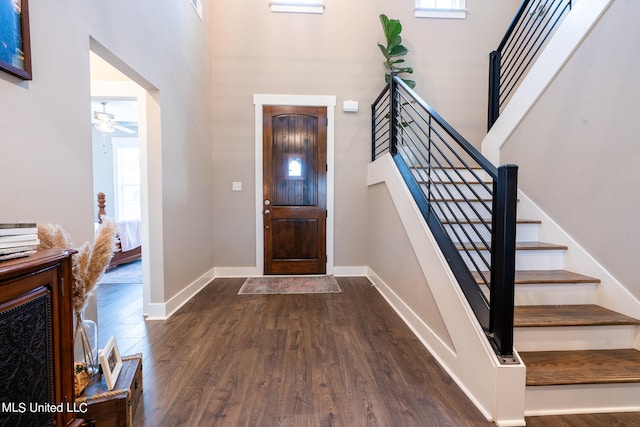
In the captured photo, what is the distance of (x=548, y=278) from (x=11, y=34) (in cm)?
306

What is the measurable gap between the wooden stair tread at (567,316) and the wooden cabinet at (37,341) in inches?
80.4

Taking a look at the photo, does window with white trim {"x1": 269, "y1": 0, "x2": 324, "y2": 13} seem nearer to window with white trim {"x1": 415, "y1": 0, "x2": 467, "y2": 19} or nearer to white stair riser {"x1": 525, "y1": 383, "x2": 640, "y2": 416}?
window with white trim {"x1": 415, "y1": 0, "x2": 467, "y2": 19}

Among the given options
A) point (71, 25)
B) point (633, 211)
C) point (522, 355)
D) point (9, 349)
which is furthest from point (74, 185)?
point (633, 211)

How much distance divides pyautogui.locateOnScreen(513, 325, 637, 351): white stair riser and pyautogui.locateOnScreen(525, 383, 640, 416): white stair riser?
9.4 inches

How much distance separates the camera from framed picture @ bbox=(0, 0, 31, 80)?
1.03m

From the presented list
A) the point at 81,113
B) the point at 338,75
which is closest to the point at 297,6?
the point at 338,75

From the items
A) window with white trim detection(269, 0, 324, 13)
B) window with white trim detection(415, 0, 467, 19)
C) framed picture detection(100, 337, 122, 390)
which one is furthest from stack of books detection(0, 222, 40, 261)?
window with white trim detection(415, 0, 467, 19)

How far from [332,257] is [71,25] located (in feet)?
10.6

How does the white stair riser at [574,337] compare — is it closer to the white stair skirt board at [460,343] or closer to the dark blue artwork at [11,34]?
the white stair skirt board at [460,343]

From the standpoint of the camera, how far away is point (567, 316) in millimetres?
1614

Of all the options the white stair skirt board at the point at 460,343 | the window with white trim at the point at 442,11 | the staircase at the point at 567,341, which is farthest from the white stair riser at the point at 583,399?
the window with white trim at the point at 442,11

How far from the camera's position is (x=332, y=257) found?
3812 millimetres

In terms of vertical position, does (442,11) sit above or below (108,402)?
above

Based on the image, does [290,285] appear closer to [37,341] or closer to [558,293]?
[558,293]
